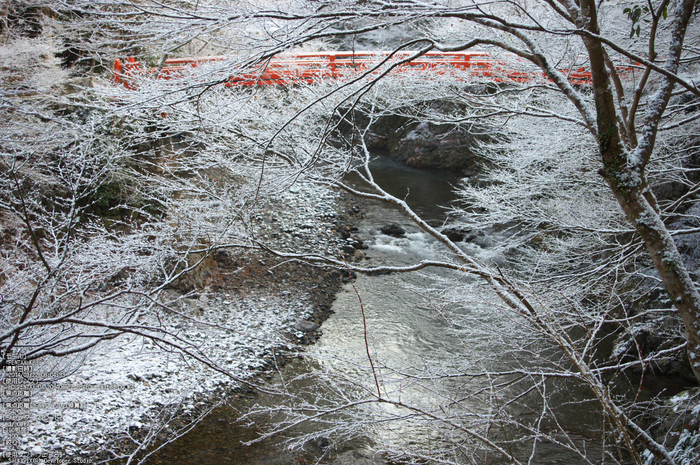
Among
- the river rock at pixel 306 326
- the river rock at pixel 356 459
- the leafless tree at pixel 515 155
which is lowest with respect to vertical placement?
the river rock at pixel 306 326

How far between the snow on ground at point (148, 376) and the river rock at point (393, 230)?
3353mm

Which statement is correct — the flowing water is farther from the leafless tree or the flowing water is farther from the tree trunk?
the tree trunk

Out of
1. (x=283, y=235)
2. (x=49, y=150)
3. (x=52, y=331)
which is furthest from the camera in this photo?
(x=283, y=235)

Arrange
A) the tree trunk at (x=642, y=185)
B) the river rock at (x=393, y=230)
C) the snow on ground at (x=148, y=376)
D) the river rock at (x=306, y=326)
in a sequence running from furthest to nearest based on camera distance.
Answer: the river rock at (x=393, y=230) → the river rock at (x=306, y=326) → the snow on ground at (x=148, y=376) → the tree trunk at (x=642, y=185)

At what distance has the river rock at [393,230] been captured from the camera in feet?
34.5

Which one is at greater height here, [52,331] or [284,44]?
[284,44]

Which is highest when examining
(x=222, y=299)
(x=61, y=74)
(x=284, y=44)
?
(x=284, y=44)

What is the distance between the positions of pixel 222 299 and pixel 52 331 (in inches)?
177

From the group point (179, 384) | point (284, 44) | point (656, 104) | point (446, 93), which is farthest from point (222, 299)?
point (656, 104)

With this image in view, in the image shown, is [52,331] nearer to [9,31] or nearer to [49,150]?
[49,150]

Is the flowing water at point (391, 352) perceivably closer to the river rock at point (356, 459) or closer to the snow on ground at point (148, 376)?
the river rock at point (356, 459)

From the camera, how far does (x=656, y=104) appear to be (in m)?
2.54

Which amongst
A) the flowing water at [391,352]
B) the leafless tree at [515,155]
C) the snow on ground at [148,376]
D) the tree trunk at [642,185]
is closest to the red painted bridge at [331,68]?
the leafless tree at [515,155]

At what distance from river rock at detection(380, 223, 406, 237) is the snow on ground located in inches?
132
